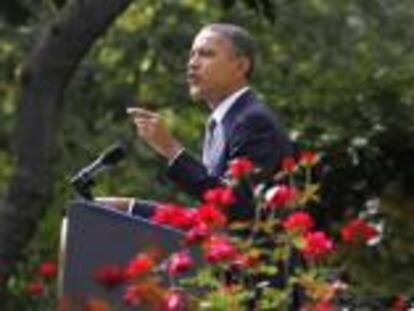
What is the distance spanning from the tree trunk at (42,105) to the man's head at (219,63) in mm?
2648

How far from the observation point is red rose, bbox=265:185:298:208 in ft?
17.1

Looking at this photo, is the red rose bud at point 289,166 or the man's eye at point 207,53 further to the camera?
the man's eye at point 207,53

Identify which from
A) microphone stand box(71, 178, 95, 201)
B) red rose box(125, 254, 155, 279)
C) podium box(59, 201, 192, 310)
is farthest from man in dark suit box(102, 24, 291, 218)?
red rose box(125, 254, 155, 279)

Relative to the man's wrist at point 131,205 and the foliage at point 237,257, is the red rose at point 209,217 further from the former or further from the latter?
the man's wrist at point 131,205

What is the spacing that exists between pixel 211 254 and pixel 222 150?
0.98 meters

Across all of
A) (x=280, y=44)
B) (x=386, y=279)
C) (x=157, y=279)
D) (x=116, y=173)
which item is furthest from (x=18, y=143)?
(x=280, y=44)

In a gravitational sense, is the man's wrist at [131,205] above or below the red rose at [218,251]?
below

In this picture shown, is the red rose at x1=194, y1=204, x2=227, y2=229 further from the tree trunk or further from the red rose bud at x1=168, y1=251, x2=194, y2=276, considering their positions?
the tree trunk

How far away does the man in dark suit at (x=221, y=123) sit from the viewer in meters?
5.69

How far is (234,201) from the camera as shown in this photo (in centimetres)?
551

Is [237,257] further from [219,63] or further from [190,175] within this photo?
[219,63]

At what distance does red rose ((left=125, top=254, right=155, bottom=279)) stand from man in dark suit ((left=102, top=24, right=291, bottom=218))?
2.57 ft

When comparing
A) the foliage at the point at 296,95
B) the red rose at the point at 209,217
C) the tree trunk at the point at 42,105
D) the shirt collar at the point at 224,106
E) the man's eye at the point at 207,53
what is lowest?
the foliage at the point at 296,95

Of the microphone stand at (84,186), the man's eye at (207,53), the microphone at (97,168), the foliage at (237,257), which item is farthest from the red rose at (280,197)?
the man's eye at (207,53)
